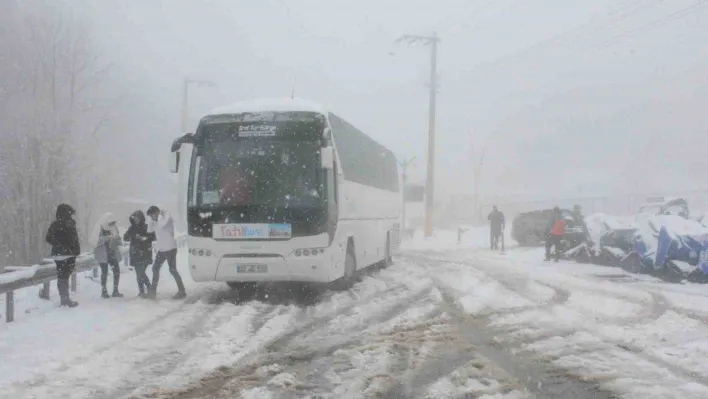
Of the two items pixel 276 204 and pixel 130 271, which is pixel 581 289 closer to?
pixel 276 204

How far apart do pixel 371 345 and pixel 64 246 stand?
569 centimetres

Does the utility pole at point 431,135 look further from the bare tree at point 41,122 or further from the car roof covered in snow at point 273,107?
the car roof covered in snow at point 273,107

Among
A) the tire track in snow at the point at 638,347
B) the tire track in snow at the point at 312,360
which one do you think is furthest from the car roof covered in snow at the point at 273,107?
the tire track in snow at the point at 638,347

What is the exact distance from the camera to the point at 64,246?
32.7 ft

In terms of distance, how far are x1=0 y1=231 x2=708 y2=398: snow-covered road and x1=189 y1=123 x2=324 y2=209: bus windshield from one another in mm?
1777

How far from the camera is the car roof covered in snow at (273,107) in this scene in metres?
11.2

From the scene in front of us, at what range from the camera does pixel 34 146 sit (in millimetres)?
26594

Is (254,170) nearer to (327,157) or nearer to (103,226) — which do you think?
(327,157)

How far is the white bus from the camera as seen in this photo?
1055 centimetres

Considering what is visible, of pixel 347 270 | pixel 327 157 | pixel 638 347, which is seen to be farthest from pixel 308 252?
pixel 638 347

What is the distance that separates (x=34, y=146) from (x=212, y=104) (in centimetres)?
6264

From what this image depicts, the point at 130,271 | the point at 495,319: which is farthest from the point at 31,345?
the point at 130,271

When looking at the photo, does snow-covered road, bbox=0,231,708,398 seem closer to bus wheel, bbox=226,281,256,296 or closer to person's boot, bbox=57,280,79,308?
person's boot, bbox=57,280,79,308

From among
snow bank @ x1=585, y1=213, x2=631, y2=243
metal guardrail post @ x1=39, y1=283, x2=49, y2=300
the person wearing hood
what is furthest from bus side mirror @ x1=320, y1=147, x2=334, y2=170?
snow bank @ x1=585, y1=213, x2=631, y2=243
